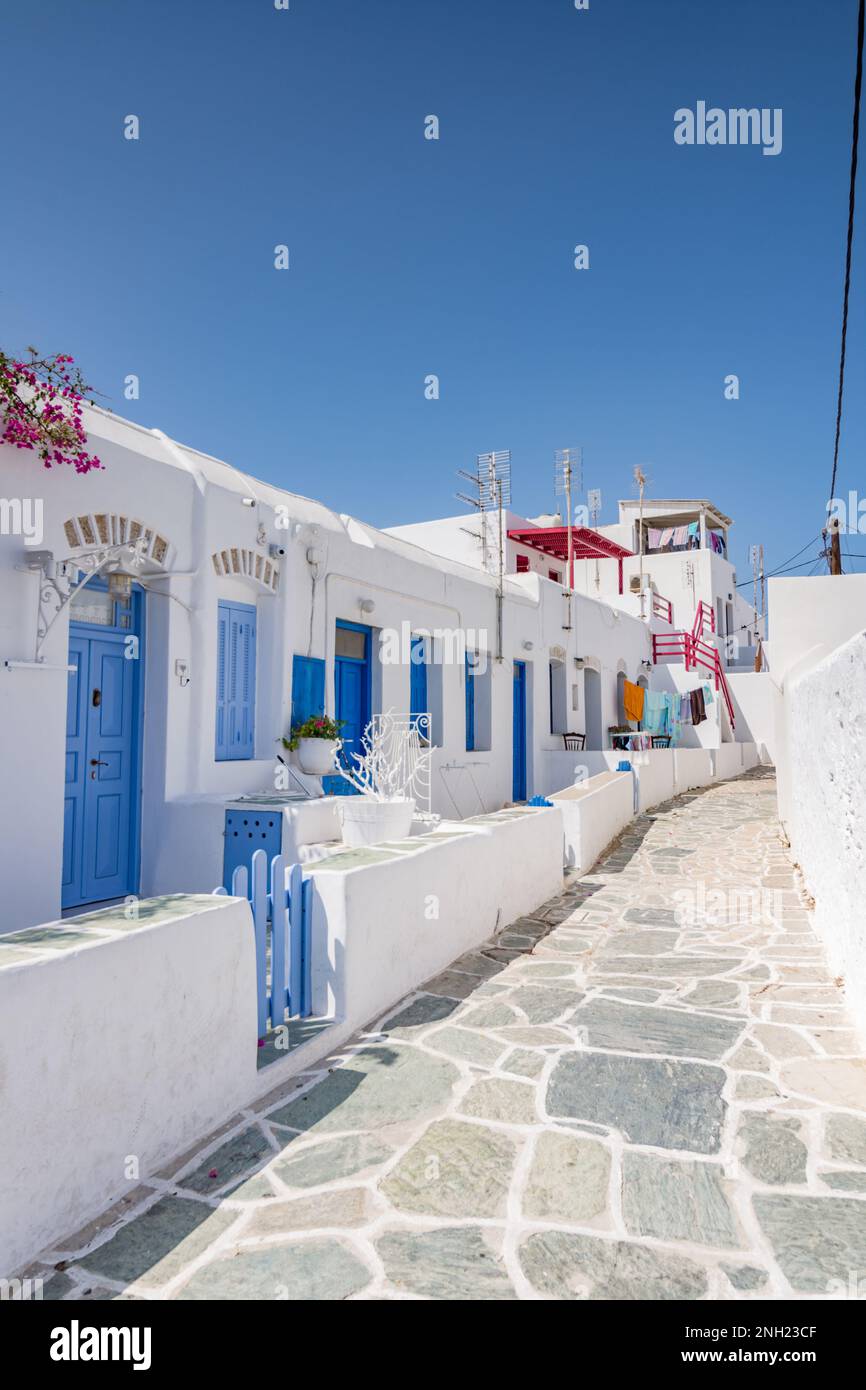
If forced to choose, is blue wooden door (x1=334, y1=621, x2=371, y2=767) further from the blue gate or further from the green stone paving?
the blue gate

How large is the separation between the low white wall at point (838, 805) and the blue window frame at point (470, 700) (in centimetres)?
604

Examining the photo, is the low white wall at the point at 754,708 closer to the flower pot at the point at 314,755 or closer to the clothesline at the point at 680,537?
the clothesline at the point at 680,537

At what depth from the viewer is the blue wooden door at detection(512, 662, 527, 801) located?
1457 cm

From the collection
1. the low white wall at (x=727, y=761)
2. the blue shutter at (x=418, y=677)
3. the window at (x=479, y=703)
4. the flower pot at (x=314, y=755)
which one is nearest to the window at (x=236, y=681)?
the flower pot at (x=314, y=755)

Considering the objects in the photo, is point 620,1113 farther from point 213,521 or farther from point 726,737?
point 726,737

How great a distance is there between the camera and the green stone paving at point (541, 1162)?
239 centimetres

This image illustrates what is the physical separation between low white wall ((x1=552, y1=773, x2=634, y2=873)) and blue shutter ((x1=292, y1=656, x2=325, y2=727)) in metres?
2.92

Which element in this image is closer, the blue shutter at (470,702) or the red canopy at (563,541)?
the blue shutter at (470,702)

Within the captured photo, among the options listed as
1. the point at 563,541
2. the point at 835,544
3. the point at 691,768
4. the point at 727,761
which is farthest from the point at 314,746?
the point at 835,544

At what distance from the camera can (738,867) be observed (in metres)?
8.95

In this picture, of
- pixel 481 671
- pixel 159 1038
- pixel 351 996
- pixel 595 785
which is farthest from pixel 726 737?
pixel 159 1038

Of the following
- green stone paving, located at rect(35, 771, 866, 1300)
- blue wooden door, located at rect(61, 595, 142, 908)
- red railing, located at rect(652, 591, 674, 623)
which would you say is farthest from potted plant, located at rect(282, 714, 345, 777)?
red railing, located at rect(652, 591, 674, 623)

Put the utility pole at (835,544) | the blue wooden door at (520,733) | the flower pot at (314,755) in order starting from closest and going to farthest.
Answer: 1. the flower pot at (314,755)
2. the blue wooden door at (520,733)
3. the utility pole at (835,544)
